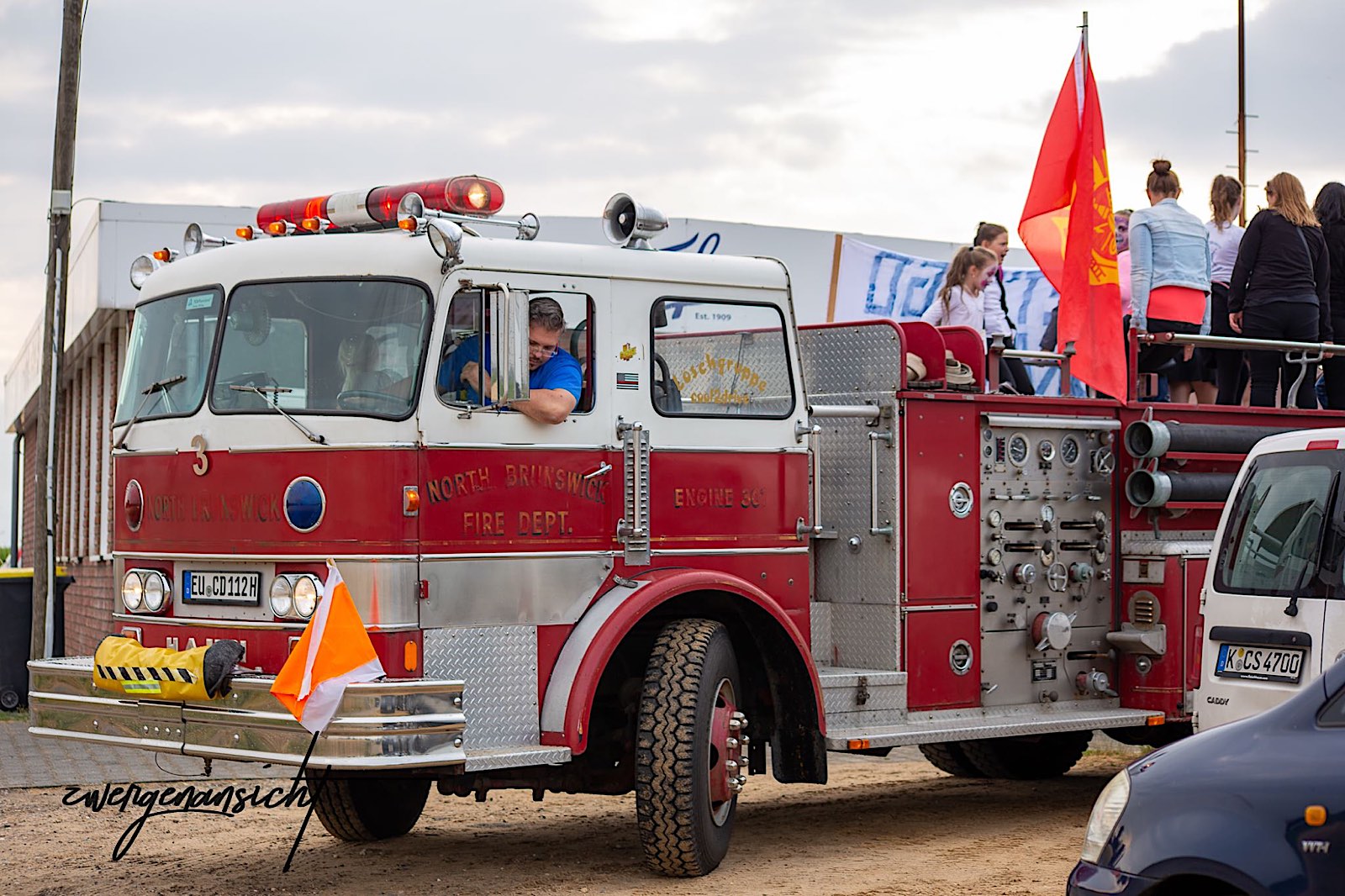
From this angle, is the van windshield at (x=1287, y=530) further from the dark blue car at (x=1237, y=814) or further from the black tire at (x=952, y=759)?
the black tire at (x=952, y=759)

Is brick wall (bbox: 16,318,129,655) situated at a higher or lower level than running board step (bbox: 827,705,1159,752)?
higher

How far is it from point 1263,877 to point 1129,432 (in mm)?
5971

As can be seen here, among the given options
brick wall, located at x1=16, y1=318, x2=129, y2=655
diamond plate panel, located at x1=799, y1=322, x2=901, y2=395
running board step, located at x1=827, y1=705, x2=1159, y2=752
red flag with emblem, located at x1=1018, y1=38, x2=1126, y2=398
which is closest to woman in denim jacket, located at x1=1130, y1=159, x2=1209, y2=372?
red flag with emblem, located at x1=1018, y1=38, x2=1126, y2=398

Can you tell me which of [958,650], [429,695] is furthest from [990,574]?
[429,695]

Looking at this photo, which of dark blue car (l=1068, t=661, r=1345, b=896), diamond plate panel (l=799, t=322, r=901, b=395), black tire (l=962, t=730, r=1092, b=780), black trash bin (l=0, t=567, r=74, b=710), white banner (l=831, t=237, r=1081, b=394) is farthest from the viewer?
white banner (l=831, t=237, r=1081, b=394)

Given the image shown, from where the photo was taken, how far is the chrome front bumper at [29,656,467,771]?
7.04 metres

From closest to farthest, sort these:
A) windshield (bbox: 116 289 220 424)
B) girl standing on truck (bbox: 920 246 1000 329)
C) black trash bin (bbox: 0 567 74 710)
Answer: windshield (bbox: 116 289 220 424)
girl standing on truck (bbox: 920 246 1000 329)
black trash bin (bbox: 0 567 74 710)

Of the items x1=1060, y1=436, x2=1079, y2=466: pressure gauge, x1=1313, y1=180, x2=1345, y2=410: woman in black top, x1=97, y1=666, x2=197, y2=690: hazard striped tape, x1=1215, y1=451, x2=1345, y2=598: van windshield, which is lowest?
x1=97, y1=666, x2=197, y2=690: hazard striped tape

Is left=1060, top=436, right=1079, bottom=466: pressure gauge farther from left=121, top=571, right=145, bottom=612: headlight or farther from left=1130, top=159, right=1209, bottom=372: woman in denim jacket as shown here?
left=121, top=571, right=145, bottom=612: headlight

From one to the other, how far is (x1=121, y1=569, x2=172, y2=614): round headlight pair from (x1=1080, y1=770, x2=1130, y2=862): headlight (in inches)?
179

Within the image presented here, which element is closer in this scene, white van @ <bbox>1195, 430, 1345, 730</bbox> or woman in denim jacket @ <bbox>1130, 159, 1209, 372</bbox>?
white van @ <bbox>1195, 430, 1345, 730</bbox>

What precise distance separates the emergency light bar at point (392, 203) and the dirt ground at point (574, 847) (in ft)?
9.94

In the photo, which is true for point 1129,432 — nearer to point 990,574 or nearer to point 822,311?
point 990,574

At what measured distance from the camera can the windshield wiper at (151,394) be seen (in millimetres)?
8156
